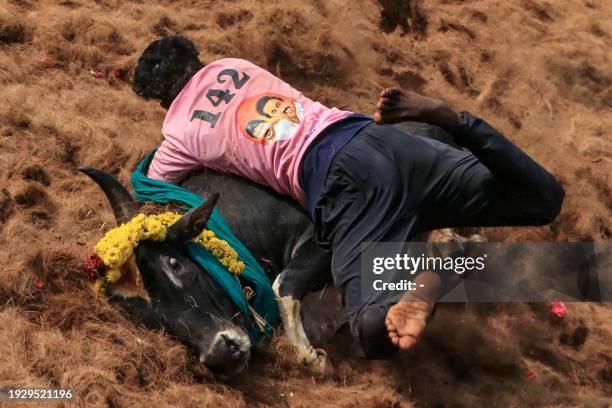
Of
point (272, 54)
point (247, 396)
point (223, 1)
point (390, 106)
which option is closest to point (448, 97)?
point (272, 54)

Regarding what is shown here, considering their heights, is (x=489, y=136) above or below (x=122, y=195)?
above

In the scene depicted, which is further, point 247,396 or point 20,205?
point 20,205

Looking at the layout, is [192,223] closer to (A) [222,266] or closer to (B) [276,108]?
(A) [222,266]

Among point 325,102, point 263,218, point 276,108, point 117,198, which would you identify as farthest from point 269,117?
point 325,102

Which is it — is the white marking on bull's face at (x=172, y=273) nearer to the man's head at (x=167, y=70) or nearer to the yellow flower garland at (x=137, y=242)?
the yellow flower garland at (x=137, y=242)

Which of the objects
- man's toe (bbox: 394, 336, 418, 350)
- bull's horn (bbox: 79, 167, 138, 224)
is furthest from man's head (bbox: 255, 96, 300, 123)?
man's toe (bbox: 394, 336, 418, 350)

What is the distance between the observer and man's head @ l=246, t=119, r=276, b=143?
3871 mm

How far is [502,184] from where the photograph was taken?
3400 millimetres

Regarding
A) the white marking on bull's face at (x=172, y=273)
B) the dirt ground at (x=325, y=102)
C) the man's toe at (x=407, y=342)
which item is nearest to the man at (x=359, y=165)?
the man's toe at (x=407, y=342)

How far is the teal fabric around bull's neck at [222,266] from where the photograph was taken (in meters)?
3.67

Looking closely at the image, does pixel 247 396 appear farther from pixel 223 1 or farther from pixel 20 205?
pixel 223 1

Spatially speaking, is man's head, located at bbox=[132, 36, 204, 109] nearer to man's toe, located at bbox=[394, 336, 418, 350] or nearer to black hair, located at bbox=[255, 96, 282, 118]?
black hair, located at bbox=[255, 96, 282, 118]

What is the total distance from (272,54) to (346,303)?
258 centimetres

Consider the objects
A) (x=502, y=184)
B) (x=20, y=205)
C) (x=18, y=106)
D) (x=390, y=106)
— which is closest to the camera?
(x=390, y=106)
